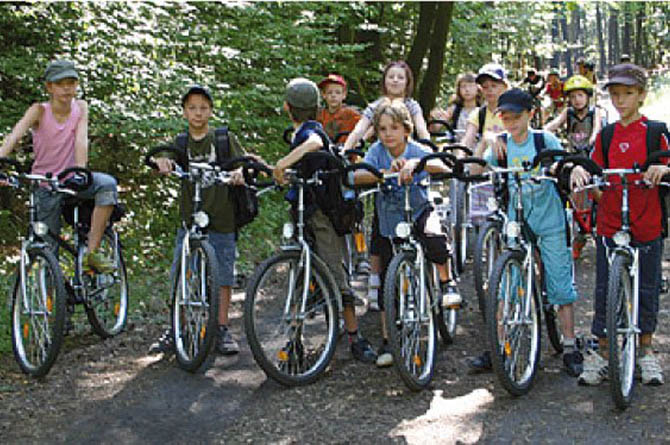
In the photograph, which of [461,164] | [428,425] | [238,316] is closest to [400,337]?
[428,425]

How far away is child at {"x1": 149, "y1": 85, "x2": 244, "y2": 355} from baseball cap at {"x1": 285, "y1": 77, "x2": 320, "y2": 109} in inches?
26.7

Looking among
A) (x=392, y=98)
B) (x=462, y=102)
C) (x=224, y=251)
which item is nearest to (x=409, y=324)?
(x=224, y=251)

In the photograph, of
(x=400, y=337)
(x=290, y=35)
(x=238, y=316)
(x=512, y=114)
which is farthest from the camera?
(x=290, y=35)

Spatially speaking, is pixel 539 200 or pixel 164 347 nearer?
pixel 539 200

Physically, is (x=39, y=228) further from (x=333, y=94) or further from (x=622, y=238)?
(x=622, y=238)

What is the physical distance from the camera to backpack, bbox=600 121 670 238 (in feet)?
17.7

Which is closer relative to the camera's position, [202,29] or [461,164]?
[461,164]

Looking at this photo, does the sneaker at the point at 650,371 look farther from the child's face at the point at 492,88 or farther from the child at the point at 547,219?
the child's face at the point at 492,88

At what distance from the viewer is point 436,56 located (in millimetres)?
17031

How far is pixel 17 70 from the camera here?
29.9ft

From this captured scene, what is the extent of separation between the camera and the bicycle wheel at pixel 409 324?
5.39 metres

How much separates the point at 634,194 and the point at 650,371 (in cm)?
117

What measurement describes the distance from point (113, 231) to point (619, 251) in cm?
434

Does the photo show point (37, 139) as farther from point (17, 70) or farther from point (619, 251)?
point (619, 251)
